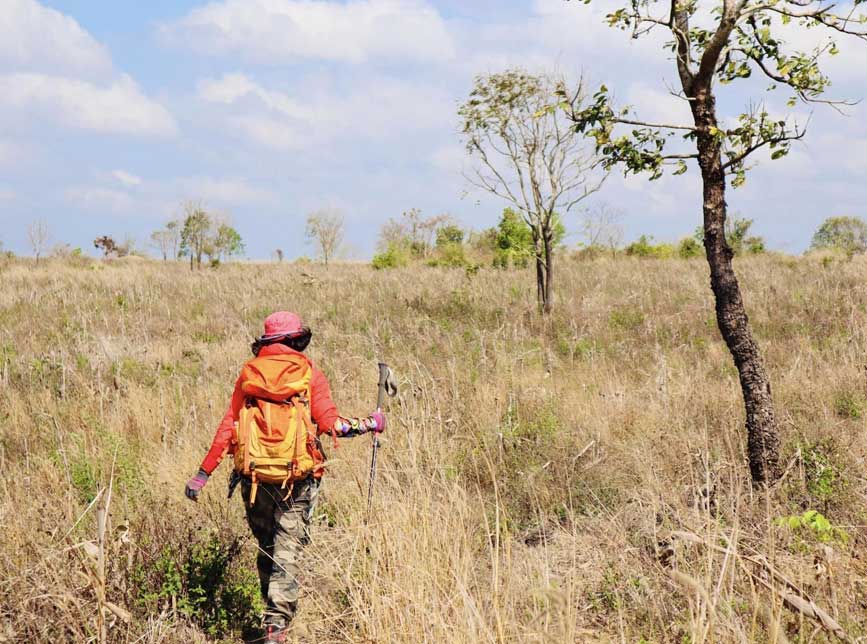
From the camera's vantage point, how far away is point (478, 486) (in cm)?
446

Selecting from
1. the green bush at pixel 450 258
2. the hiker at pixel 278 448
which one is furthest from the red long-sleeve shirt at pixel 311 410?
the green bush at pixel 450 258

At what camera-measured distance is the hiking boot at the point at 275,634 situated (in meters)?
3.24

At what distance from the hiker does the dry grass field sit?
0.20 m

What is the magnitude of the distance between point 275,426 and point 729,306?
3157 millimetres

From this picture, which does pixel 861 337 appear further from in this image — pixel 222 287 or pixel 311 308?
pixel 222 287

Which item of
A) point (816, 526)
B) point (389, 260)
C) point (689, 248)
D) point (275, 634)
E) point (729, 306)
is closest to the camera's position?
point (816, 526)

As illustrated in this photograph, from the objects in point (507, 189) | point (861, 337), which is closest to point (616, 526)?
point (861, 337)

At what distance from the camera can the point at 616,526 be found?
420 centimetres

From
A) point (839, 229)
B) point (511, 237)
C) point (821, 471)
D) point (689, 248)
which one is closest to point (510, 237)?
point (511, 237)

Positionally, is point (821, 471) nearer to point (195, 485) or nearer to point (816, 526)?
point (816, 526)

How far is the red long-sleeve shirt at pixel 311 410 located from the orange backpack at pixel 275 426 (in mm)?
78

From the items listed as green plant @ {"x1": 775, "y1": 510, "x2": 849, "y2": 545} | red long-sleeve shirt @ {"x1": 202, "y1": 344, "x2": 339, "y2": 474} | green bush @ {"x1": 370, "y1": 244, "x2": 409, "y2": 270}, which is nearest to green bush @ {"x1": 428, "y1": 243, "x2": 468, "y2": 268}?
green bush @ {"x1": 370, "y1": 244, "x2": 409, "y2": 270}

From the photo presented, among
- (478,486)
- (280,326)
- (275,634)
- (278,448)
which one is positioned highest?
(280,326)

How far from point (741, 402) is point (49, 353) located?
8964mm
